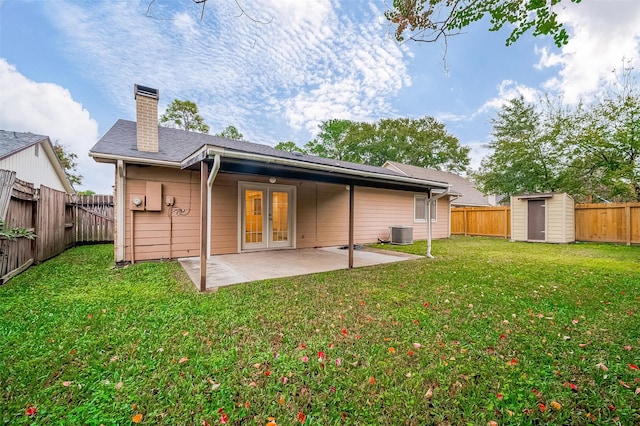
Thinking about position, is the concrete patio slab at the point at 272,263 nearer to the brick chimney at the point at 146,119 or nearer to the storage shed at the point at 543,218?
the brick chimney at the point at 146,119

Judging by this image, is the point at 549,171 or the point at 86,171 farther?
the point at 86,171

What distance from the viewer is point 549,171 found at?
48.5 feet

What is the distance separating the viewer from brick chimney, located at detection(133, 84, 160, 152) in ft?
19.5

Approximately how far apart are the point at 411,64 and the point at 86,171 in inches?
929

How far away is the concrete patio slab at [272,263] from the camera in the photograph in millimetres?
4777

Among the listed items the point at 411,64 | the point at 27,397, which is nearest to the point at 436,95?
the point at 411,64

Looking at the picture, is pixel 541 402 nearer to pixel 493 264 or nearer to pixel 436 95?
pixel 493 264

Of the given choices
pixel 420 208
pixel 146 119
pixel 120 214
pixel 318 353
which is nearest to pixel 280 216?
pixel 120 214

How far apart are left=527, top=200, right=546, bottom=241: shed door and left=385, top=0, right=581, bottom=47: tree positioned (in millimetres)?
8717

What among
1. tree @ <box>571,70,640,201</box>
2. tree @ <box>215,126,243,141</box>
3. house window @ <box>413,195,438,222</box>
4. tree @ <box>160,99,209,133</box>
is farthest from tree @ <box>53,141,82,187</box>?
tree @ <box>571,70,640,201</box>

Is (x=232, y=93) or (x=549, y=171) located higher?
(x=232, y=93)

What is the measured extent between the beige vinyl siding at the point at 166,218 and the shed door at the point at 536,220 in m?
12.0

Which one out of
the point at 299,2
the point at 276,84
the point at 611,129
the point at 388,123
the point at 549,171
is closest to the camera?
the point at 299,2

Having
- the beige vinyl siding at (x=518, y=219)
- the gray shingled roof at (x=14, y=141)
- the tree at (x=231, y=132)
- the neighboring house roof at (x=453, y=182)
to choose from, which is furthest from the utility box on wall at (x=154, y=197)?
the tree at (x=231, y=132)
